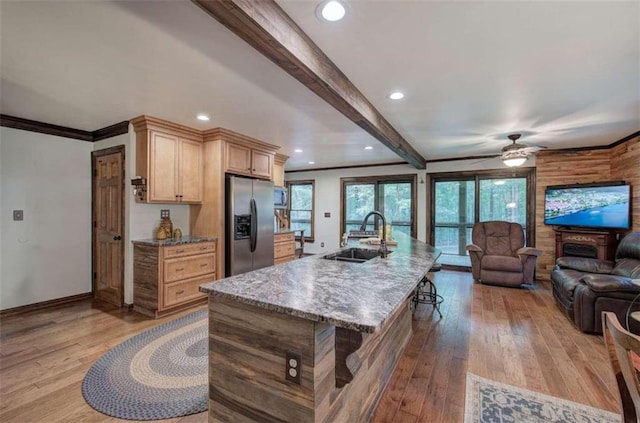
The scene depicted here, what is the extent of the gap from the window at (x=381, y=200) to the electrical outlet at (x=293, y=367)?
5.51 meters

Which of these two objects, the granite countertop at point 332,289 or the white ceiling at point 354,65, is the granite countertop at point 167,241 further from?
the granite countertop at point 332,289

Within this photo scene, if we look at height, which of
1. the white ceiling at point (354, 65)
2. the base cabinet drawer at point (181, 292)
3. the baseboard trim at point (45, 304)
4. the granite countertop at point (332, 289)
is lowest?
the baseboard trim at point (45, 304)

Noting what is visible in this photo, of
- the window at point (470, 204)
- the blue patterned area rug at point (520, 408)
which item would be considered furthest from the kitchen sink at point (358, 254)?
the window at point (470, 204)

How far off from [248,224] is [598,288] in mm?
4089

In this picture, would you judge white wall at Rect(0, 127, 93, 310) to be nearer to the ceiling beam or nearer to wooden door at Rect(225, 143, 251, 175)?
wooden door at Rect(225, 143, 251, 175)

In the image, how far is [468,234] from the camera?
5922mm

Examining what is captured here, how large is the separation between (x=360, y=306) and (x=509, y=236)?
495cm

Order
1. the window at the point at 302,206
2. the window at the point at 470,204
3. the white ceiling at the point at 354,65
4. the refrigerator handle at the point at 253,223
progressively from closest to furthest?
the white ceiling at the point at 354,65, the refrigerator handle at the point at 253,223, the window at the point at 470,204, the window at the point at 302,206

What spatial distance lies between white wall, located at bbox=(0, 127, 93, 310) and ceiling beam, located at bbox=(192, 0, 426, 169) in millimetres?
3796

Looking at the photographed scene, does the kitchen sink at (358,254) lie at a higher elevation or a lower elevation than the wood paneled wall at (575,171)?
lower

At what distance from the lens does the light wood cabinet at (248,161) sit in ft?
13.0

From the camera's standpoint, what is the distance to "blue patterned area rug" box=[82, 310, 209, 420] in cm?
186

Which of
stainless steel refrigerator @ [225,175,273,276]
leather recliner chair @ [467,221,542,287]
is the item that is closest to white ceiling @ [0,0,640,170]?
stainless steel refrigerator @ [225,175,273,276]

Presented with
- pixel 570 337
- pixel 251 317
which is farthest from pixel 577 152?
pixel 251 317
